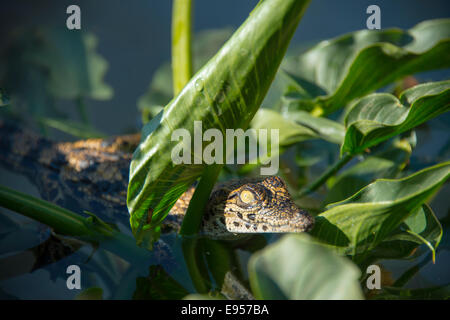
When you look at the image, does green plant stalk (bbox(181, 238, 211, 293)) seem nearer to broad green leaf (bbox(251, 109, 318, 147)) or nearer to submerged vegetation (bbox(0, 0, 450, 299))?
submerged vegetation (bbox(0, 0, 450, 299))

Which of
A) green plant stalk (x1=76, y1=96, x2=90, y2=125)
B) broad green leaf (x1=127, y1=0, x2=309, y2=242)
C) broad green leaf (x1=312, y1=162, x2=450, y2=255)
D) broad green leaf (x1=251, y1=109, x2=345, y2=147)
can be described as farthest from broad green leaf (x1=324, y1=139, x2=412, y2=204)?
green plant stalk (x1=76, y1=96, x2=90, y2=125)

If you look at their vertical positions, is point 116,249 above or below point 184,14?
below

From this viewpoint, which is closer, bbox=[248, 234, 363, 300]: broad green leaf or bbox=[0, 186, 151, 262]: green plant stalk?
bbox=[248, 234, 363, 300]: broad green leaf

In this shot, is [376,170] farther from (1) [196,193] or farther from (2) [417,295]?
(1) [196,193]

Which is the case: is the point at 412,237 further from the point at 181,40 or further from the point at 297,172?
the point at 181,40

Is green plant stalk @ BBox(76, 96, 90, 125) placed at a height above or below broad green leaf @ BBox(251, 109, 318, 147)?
above
